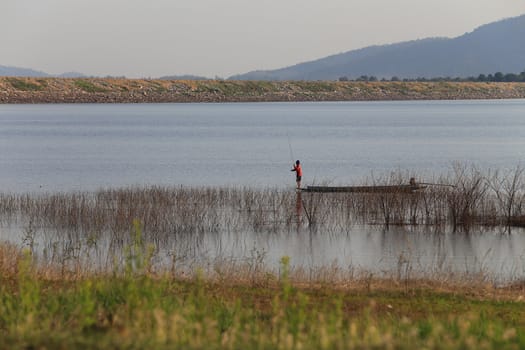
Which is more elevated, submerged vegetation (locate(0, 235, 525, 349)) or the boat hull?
submerged vegetation (locate(0, 235, 525, 349))

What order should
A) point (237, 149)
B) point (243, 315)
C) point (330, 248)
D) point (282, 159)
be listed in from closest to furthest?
1. point (243, 315)
2. point (330, 248)
3. point (282, 159)
4. point (237, 149)

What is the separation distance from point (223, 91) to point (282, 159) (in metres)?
109

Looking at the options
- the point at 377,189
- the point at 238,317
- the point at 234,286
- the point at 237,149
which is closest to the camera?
the point at 238,317

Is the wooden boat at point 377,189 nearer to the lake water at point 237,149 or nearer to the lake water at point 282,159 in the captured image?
the lake water at point 282,159

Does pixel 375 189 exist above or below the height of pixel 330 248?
above

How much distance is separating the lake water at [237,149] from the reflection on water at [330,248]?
14.7m

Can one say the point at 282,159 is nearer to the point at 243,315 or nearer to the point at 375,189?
the point at 375,189

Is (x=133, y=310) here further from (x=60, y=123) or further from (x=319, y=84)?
(x=319, y=84)

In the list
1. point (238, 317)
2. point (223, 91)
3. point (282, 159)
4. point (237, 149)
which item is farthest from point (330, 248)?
point (223, 91)

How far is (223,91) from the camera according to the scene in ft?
530

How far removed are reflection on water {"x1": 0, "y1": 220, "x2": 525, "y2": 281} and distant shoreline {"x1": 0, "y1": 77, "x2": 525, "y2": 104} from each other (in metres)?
122

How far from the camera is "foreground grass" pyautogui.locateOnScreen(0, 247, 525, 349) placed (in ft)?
27.1

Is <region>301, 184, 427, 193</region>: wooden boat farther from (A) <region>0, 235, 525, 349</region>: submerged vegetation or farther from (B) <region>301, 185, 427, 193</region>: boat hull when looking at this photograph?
(A) <region>0, 235, 525, 349</region>: submerged vegetation

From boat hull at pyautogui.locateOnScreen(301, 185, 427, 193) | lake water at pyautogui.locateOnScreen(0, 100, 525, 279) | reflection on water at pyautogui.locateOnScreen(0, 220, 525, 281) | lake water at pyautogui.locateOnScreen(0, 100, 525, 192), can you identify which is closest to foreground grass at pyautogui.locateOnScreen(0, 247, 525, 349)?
lake water at pyautogui.locateOnScreen(0, 100, 525, 279)
